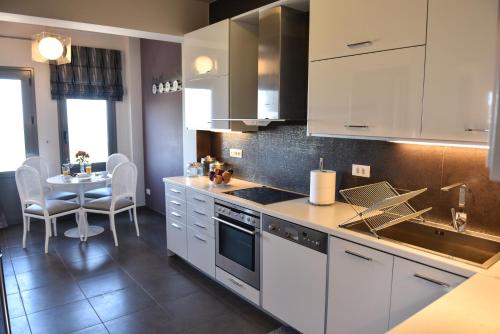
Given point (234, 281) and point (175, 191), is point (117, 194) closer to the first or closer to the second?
point (175, 191)

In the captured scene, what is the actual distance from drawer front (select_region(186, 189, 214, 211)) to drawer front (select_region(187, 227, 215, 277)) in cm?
27

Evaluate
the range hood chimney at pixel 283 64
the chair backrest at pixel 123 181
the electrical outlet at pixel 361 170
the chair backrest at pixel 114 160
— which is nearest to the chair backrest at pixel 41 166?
the chair backrest at pixel 114 160

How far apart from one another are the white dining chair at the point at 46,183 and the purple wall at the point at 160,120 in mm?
1176

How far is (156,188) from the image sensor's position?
18.9 feet

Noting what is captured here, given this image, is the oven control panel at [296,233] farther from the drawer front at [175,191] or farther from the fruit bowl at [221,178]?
the drawer front at [175,191]

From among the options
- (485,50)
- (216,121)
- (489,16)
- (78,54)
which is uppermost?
(78,54)

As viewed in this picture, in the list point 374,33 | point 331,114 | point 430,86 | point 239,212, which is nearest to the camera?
point 430,86

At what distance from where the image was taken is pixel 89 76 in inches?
215

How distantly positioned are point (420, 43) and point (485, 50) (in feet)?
1.04

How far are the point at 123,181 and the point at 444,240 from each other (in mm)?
3595

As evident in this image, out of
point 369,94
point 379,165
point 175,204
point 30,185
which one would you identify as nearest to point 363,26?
point 369,94

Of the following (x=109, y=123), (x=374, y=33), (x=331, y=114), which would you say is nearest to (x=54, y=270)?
(x=109, y=123)

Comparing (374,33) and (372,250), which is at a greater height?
(374,33)

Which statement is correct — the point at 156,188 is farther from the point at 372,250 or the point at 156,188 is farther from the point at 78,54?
the point at 372,250
